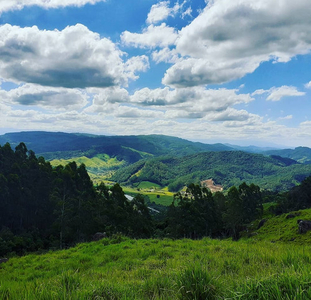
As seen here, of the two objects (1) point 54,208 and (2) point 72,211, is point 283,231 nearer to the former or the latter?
(2) point 72,211

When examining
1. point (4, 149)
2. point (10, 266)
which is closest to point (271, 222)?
point (10, 266)

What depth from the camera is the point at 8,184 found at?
47.4 meters

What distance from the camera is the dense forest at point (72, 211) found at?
132 ft

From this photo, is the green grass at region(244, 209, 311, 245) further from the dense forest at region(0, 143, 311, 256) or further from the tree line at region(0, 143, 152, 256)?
the tree line at region(0, 143, 152, 256)

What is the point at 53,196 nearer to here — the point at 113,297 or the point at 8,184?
the point at 8,184

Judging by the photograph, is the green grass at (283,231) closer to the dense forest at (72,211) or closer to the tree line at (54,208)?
the dense forest at (72,211)

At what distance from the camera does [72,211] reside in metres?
40.5

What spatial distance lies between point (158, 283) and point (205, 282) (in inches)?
45.0

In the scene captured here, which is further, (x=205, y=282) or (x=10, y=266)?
(x=10, y=266)

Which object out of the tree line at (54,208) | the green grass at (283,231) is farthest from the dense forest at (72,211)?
the green grass at (283,231)

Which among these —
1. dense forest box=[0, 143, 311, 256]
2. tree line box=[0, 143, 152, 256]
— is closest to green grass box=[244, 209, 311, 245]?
dense forest box=[0, 143, 311, 256]

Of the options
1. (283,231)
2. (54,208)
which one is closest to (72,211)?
(54,208)

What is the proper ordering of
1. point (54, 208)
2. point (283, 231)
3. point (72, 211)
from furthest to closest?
point (54, 208)
point (283, 231)
point (72, 211)

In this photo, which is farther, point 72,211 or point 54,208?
point 54,208
